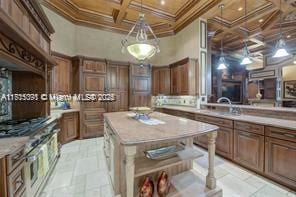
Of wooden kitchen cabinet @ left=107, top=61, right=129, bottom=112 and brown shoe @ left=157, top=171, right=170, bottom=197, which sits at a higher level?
wooden kitchen cabinet @ left=107, top=61, right=129, bottom=112

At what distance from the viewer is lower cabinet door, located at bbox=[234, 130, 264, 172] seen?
2.38m

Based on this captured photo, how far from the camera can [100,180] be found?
2.40m

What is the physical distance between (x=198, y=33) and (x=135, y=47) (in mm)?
2981

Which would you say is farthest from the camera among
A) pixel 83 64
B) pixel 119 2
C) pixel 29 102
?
pixel 83 64

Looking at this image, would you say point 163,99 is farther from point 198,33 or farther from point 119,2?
point 119,2

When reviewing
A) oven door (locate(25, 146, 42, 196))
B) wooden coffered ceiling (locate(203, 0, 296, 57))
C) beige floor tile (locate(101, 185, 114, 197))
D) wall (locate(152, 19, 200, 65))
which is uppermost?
wooden coffered ceiling (locate(203, 0, 296, 57))

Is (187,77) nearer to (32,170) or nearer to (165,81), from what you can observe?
(165,81)

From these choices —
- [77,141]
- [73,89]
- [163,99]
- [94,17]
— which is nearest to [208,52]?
[163,99]

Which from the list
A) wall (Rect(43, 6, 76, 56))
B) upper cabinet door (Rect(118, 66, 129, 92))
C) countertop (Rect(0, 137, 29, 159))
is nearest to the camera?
countertop (Rect(0, 137, 29, 159))

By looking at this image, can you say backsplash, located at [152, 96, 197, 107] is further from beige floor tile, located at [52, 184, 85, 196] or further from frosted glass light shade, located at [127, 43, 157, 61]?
beige floor tile, located at [52, 184, 85, 196]

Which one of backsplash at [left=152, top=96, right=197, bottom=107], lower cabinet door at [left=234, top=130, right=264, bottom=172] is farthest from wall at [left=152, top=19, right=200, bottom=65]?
lower cabinet door at [left=234, top=130, right=264, bottom=172]

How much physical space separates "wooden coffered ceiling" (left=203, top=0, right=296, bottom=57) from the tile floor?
3760 mm

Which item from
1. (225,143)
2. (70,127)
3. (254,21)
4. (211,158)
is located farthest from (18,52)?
(254,21)

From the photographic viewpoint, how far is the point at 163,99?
6012mm
